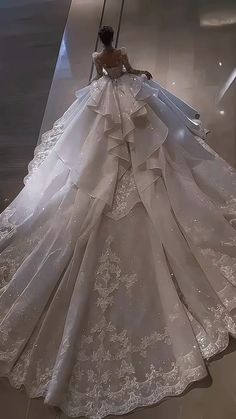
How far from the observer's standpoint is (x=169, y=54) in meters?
3.16

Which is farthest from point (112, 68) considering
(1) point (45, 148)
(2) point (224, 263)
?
(2) point (224, 263)

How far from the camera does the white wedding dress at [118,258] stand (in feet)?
5.10

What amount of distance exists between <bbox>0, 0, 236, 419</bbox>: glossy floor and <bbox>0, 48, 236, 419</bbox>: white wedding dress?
0.37 metres

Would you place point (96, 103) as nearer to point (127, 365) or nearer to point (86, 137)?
point (86, 137)

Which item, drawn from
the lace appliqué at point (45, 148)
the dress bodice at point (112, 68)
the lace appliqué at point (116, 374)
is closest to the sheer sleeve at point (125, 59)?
the dress bodice at point (112, 68)

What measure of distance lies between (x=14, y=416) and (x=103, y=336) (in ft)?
1.34

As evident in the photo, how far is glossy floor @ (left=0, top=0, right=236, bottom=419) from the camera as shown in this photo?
2685mm

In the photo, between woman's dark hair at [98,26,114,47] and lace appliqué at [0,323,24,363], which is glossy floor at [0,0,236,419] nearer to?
woman's dark hair at [98,26,114,47]

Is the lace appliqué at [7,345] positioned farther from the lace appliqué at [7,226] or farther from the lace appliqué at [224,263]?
the lace appliqué at [224,263]

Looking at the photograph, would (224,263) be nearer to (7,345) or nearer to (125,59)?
(7,345)

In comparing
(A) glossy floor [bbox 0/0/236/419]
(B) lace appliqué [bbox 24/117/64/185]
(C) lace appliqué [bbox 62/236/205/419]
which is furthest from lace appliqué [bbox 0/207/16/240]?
(C) lace appliqué [bbox 62/236/205/419]

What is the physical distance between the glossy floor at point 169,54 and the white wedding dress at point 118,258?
366 millimetres

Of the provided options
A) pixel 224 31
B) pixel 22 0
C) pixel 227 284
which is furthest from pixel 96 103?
pixel 22 0

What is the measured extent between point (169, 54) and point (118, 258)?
6.01ft
